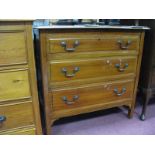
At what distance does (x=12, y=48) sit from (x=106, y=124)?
1085 millimetres

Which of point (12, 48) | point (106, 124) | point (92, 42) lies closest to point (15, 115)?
point (12, 48)

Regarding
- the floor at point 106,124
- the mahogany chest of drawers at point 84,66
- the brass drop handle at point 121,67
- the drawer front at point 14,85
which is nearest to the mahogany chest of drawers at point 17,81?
the drawer front at point 14,85

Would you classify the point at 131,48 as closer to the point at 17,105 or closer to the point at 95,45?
the point at 95,45

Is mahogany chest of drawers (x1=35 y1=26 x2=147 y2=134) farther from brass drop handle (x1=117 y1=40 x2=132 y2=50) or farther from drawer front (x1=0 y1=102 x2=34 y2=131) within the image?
drawer front (x1=0 y1=102 x2=34 y2=131)

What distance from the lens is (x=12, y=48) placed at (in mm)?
847

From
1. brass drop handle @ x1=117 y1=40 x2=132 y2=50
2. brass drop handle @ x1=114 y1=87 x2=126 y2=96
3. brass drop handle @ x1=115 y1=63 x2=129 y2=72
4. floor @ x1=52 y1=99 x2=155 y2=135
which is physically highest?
brass drop handle @ x1=117 y1=40 x2=132 y2=50

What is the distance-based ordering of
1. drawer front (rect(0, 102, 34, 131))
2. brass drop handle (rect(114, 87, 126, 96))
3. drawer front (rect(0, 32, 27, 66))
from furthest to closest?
brass drop handle (rect(114, 87, 126, 96)), drawer front (rect(0, 102, 34, 131)), drawer front (rect(0, 32, 27, 66))

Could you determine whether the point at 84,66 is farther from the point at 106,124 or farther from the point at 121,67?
the point at 106,124

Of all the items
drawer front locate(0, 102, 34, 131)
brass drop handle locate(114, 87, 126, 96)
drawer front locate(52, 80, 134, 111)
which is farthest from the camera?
brass drop handle locate(114, 87, 126, 96)

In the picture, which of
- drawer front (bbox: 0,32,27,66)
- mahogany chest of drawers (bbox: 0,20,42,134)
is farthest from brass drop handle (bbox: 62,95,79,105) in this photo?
drawer front (bbox: 0,32,27,66)

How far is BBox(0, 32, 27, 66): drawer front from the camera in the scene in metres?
0.82

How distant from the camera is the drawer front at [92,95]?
3.96ft

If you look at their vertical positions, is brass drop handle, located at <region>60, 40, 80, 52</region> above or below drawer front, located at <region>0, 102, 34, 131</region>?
above
